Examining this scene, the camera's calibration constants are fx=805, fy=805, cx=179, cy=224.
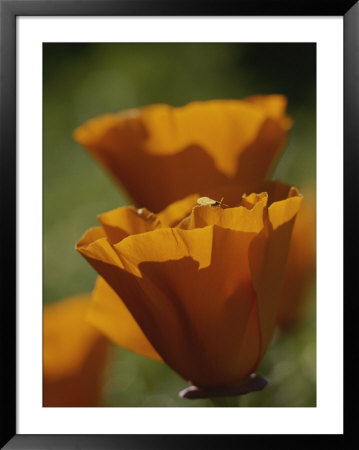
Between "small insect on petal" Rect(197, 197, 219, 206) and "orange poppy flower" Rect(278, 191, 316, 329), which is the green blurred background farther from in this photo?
"small insect on petal" Rect(197, 197, 219, 206)

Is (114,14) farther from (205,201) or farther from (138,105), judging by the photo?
(138,105)

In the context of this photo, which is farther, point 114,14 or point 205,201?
point 114,14

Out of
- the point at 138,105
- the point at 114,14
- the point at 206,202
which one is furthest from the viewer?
the point at 138,105

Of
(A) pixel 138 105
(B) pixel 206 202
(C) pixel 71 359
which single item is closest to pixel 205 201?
(B) pixel 206 202

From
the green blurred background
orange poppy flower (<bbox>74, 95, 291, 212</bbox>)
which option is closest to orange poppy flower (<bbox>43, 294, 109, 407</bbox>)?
the green blurred background

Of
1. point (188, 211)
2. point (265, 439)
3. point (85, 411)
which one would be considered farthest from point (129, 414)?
point (188, 211)

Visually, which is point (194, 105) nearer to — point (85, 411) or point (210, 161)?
point (210, 161)
